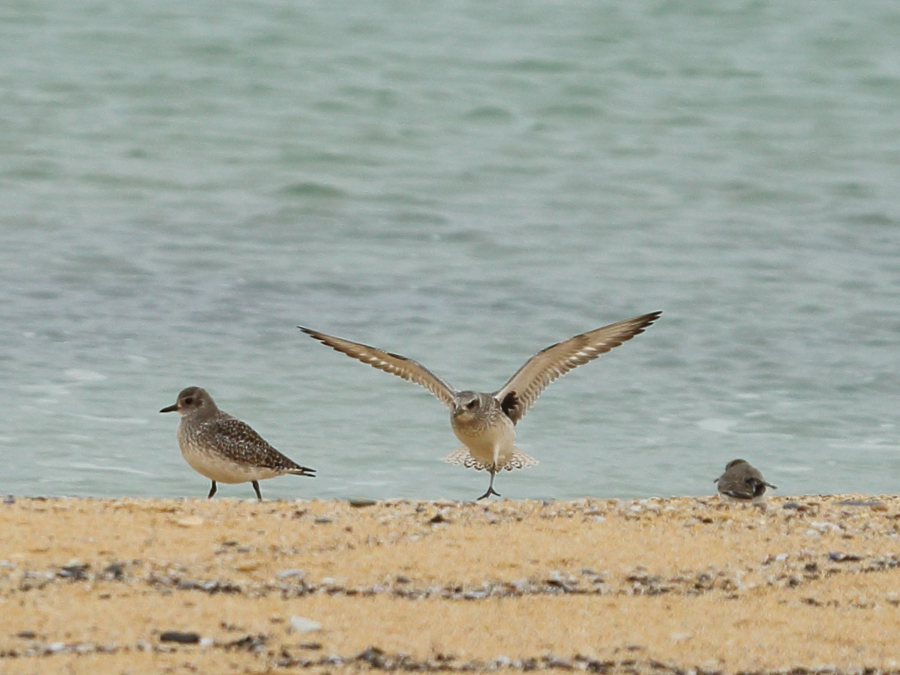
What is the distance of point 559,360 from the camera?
935 centimetres

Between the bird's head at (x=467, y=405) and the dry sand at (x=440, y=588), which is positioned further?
the bird's head at (x=467, y=405)

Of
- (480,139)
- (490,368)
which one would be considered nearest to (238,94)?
(480,139)

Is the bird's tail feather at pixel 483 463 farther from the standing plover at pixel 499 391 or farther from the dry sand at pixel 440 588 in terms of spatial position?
the dry sand at pixel 440 588

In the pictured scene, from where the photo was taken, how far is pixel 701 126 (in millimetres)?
18453

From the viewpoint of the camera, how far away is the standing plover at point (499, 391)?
8922 mm

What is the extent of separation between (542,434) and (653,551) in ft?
14.0

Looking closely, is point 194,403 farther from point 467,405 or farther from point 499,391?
point 499,391

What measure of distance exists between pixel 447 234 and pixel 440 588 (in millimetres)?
9204

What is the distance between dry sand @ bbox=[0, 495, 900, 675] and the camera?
5082 millimetres

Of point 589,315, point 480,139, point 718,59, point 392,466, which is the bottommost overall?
Answer: point 392,466

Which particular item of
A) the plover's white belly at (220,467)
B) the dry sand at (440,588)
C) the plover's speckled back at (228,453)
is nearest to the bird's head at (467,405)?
the plover's speckled back at (228,453)

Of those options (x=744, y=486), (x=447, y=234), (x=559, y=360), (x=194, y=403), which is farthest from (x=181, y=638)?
(x=447, y=234)

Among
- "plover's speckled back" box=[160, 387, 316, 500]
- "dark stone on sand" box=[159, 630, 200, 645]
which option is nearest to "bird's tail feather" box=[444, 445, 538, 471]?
"plover's speckled back" box=[160, 387, 316, 500]

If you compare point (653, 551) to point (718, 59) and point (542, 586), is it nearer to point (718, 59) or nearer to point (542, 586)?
point (542, 586)
